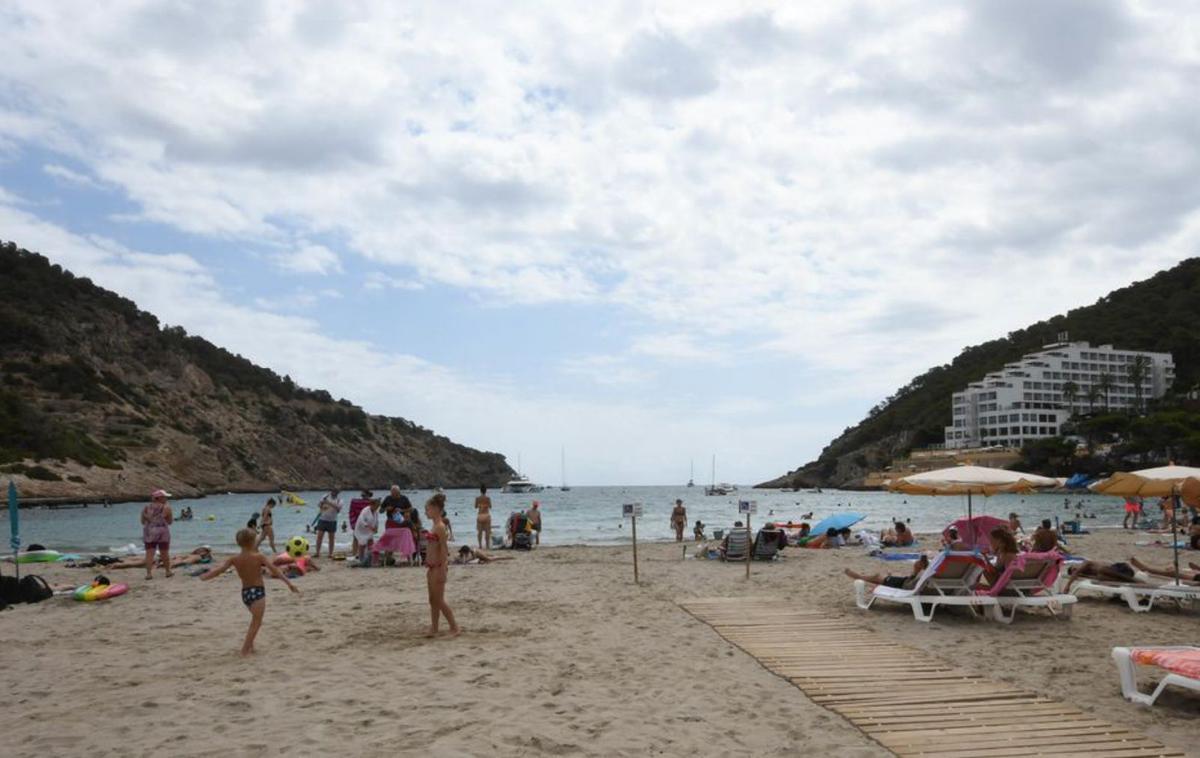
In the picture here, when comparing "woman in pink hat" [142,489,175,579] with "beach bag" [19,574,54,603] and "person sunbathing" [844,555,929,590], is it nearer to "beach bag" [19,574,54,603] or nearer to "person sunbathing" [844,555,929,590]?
"beach bag" [19,574,54,603]

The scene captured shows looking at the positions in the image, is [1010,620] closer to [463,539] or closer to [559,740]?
[559,740]

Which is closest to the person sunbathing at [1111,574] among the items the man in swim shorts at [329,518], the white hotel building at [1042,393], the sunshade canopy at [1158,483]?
the sunshade canopy at [1158,483]

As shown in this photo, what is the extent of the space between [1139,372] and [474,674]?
12508cm

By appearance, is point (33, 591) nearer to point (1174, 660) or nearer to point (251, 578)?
point (251, 578)

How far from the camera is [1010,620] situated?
9344mm

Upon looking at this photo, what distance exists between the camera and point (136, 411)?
86625 millimetres

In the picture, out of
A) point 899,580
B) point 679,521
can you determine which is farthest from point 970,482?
point 679,521

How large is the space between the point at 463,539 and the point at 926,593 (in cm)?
2653

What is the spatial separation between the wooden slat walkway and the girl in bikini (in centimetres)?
290

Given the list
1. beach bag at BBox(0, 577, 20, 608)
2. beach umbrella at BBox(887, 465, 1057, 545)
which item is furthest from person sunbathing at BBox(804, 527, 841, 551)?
beach bag at BBox(0, 577, 20, 608)

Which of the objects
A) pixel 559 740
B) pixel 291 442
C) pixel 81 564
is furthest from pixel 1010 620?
pixel 291 442

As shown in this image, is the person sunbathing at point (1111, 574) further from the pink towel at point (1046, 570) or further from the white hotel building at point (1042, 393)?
the white hotel building at point (1042, 393)

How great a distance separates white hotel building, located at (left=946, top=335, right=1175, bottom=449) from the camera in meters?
113

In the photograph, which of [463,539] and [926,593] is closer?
[926,593]
